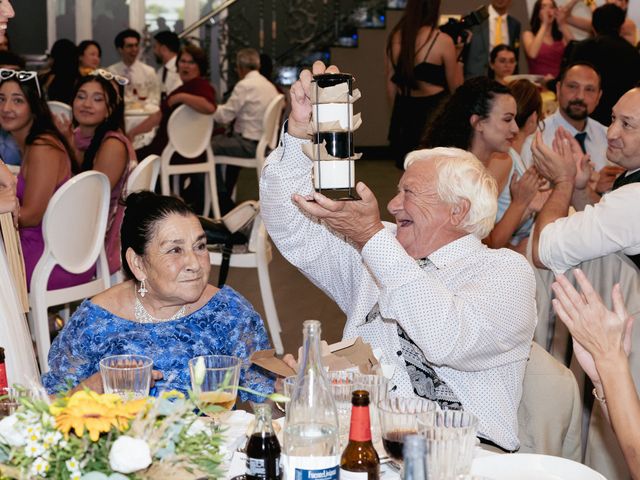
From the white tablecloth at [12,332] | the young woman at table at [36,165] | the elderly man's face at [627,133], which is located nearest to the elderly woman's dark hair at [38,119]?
the young woman at table at [36,165]

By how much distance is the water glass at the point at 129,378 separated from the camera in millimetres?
1832

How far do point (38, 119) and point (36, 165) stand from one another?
13.7 inches

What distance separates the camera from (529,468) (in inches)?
69.8

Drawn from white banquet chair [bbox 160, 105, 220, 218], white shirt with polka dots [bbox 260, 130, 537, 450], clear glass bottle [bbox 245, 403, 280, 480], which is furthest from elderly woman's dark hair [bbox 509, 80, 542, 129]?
clear glass bottle [bbox 245, 403, 280, 480]

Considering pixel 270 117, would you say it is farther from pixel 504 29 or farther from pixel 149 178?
pixel 149 178

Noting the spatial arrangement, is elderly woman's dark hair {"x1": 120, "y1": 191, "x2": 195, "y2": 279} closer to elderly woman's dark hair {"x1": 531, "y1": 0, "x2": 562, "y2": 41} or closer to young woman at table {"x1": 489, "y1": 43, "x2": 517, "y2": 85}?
young woman at table {"x1": 489, "y1": 43, "x2": 517, "y2": 85}

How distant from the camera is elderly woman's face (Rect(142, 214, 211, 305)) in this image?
104 inches

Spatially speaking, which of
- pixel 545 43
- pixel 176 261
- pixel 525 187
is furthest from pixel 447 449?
pixel 545 43

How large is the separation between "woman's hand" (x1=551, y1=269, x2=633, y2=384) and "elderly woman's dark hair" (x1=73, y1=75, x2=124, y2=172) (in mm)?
3464

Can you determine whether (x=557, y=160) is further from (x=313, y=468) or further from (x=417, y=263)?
(x=313, y=468)

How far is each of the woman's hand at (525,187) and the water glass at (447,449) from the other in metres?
2.43

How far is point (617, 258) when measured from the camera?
9.53ft

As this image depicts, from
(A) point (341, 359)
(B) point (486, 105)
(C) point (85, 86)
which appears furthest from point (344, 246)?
(C) point (85, 86)

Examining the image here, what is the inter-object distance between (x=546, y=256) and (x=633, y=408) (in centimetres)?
124
